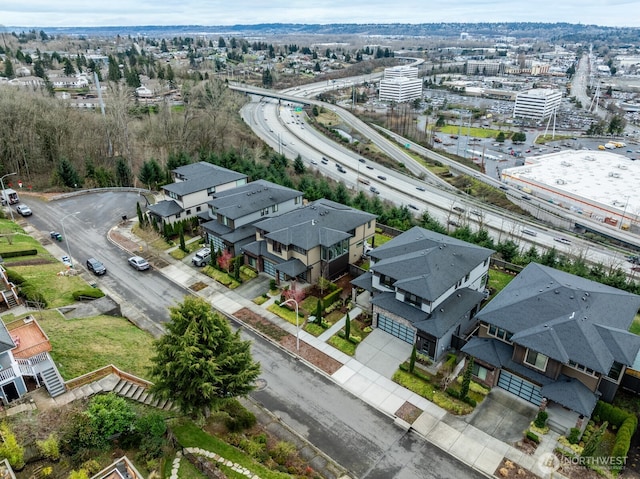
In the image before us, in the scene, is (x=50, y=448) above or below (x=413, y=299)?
above

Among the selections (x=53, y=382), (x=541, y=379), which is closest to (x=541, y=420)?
(x=541, y=379)

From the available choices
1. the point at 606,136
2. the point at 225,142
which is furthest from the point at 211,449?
the point at 606,136

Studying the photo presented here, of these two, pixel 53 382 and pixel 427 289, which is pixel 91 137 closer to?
pixel 53 382

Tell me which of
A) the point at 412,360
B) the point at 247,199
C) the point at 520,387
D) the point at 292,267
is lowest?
the point at 520,387

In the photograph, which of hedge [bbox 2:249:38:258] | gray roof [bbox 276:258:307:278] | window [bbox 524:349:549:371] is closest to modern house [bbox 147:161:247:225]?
hedge [bbox 2:249:38:258]

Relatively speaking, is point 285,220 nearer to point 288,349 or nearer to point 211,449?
point 288,349

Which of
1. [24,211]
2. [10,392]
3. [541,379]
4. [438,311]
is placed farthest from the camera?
[24,211]
